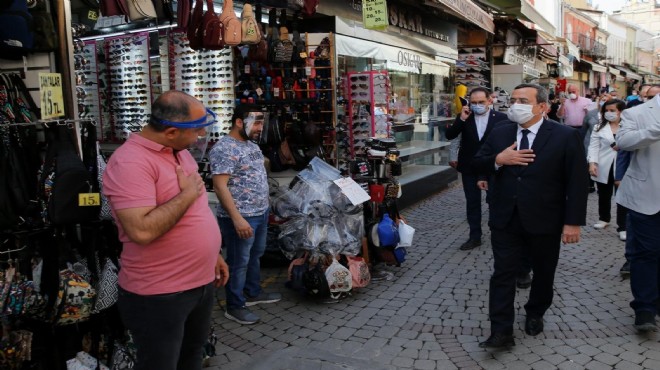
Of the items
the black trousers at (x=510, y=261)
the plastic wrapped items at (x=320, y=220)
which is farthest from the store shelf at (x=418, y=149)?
the black trousers at (x=510, y=261)

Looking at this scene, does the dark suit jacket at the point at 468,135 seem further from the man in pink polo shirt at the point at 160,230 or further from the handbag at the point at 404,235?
the man in pink polo shirt at the point at 160,230

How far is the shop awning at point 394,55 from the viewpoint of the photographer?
7969 mm

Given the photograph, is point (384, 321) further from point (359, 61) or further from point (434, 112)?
point (434, 112)

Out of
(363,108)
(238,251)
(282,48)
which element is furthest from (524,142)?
(363,108)

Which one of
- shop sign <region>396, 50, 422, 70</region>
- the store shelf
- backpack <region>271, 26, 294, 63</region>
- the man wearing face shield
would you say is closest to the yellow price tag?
the man wearing face shield

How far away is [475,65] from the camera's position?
15664mm

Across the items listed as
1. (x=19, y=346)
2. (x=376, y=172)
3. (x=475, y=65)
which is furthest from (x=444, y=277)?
(x=475, y=65)

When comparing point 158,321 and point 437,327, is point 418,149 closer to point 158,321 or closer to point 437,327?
point 437,327

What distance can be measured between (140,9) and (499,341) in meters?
3.78

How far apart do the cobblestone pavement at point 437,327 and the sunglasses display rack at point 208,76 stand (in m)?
2.26

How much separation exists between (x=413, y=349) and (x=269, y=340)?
1086mm

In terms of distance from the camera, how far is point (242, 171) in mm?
4387

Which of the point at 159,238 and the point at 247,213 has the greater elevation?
the point at 159,238

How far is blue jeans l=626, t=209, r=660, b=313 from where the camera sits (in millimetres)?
4105
